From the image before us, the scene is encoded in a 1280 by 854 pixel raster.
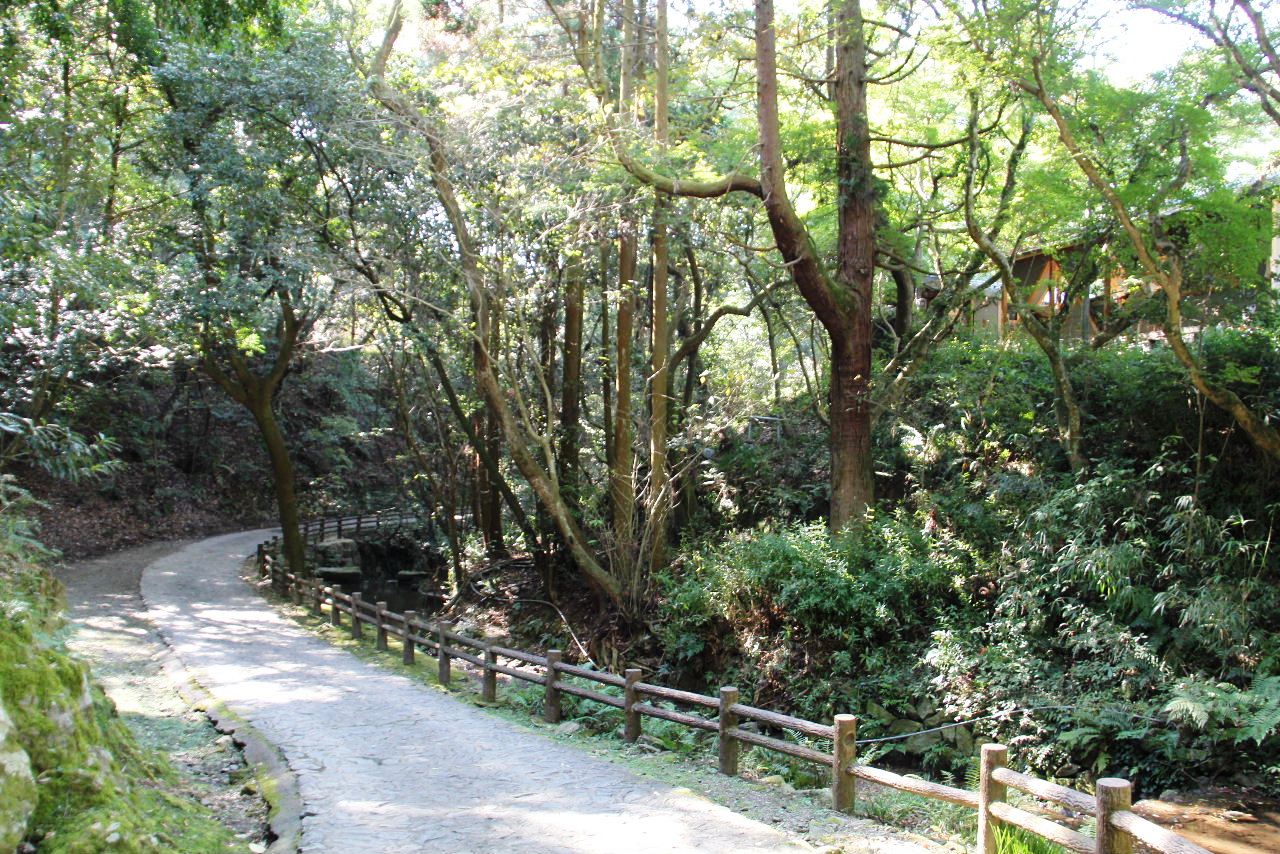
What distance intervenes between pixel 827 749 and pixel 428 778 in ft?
15.8

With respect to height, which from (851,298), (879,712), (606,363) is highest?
(851,298)

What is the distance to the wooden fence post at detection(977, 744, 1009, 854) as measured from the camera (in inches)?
216

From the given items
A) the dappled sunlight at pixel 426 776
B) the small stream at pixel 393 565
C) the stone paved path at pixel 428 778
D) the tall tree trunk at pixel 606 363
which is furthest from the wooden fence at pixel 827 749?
the small stream at pixel 393 565

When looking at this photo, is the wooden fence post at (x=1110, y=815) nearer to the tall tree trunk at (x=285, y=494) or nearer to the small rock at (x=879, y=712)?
the small rock at (x=879, y=712)

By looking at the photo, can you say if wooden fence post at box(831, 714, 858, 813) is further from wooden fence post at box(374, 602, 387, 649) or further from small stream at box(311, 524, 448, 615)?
small stream at box(311, 524, 448, 615)

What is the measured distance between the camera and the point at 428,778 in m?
7.41

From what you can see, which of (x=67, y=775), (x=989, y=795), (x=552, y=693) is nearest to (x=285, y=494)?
(x=552, y=693)

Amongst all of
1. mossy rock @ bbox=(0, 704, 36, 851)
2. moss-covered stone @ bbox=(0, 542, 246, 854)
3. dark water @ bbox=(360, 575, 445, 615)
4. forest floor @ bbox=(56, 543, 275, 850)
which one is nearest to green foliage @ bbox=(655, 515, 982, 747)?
forest floor @ bbox=(56, 543, 275, 850)

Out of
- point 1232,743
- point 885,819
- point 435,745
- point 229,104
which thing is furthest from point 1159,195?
point 229,104

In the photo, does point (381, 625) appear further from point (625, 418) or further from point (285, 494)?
point (285, 494)

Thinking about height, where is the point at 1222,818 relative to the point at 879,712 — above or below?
below

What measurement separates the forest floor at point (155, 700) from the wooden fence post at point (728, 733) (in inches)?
144

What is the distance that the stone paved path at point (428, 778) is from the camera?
5.98 metres

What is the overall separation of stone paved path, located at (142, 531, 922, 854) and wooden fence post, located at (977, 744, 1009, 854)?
58cm
